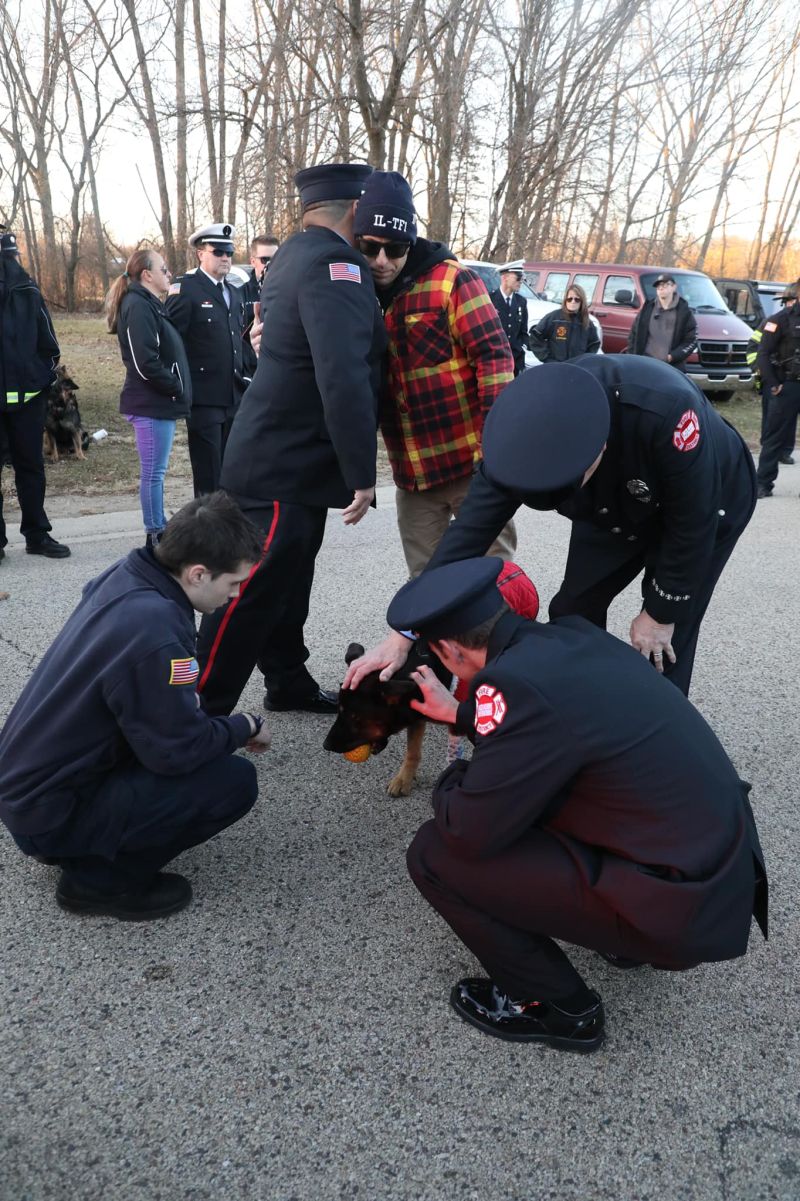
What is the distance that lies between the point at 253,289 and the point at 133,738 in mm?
6859

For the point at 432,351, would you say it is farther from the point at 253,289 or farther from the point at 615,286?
the point at 615,286

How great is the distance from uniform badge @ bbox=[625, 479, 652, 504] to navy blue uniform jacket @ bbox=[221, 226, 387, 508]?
947 millimetres

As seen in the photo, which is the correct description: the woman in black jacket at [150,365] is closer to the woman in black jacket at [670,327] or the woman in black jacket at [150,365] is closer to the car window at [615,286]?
the woman in black jacket at [670,327]

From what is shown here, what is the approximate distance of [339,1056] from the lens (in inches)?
85.4

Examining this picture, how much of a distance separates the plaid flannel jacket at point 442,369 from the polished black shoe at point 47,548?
119 inches

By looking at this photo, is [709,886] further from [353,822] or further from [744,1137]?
[353,822]

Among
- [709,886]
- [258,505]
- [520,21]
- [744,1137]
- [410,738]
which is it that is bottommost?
[744,1137]

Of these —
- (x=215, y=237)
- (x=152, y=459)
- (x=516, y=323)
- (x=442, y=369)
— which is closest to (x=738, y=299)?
(x=516, y=323)

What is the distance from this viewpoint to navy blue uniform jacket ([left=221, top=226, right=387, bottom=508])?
2.97 m

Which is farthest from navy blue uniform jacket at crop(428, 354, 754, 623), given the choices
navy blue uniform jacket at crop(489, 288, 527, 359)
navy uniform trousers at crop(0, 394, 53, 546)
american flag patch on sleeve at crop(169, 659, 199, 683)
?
navy blue uniform jacket at crop(489, 288, 527, 359)

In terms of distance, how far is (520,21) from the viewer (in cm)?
1939

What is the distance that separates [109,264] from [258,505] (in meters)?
26.8

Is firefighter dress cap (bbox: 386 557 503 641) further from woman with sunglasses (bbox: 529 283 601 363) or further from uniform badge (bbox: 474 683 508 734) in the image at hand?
woman with sunglasses (bbox: 529 283 601 363)

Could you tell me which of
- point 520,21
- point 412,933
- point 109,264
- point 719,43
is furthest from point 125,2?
point 412,933
